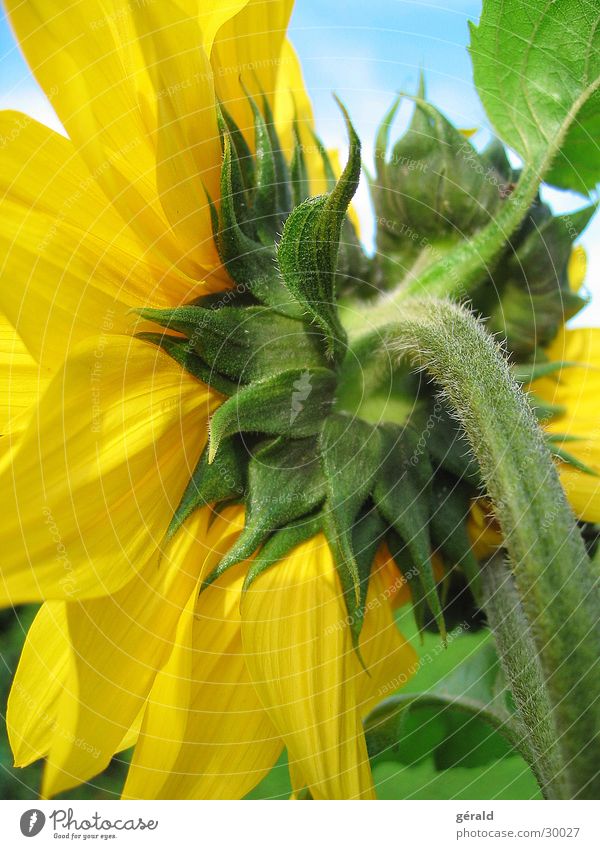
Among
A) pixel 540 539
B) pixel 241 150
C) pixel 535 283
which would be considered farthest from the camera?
pixel 535 283

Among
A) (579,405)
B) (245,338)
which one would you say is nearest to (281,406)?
(245,338)

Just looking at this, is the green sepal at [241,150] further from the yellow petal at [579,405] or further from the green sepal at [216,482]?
the yellow petal at [579,405]

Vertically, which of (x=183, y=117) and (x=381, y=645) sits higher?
(x=183, y=117)

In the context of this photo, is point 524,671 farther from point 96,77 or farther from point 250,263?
point 96,77

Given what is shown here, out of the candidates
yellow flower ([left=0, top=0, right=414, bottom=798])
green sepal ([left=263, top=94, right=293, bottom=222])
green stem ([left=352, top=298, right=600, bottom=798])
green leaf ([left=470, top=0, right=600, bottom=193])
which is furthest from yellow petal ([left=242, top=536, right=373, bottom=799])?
green leaf ([left=470, top=0, right=600, bottom=193])

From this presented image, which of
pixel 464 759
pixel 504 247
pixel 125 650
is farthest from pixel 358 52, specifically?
pixel 464 759

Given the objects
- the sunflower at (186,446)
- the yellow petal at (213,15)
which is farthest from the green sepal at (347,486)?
the yellow petal at (213,15)

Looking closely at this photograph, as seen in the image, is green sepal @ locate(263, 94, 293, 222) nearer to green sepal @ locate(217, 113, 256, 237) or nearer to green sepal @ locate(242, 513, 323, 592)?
green sepal @ locate(217, 113, 256, 237)
